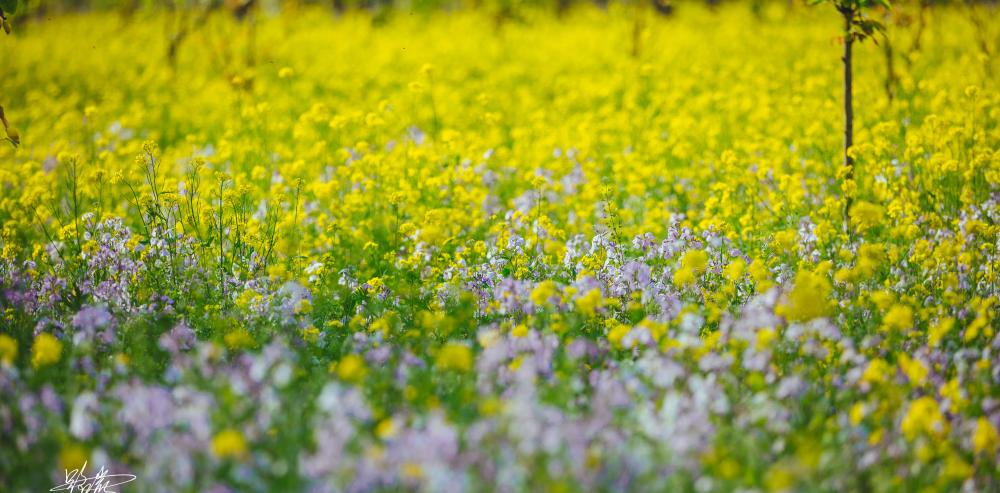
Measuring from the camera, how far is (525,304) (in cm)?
407

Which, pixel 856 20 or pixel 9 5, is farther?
pixel 856 20

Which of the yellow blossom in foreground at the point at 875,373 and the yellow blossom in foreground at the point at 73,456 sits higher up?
A: the yellow blossom in foreground at the point at 875,373

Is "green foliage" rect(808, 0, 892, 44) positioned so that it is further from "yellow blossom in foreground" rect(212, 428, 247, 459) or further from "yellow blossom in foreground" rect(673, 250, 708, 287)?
"yellow blossom in foreground" rect(212, 428, 247, 459)

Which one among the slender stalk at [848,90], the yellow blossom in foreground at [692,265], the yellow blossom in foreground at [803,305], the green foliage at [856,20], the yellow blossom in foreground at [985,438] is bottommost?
the yellow blossom in foreground at [692,265]

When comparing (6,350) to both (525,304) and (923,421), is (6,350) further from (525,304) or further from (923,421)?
(923,421)

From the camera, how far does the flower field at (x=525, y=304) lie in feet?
8.87

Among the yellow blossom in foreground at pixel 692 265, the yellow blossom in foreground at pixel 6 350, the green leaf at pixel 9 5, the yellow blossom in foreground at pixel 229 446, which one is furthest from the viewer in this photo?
the green leaf at pixel 9 5

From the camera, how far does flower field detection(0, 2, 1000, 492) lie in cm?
270

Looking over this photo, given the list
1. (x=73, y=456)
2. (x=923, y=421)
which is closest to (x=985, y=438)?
(x=923, y=421)

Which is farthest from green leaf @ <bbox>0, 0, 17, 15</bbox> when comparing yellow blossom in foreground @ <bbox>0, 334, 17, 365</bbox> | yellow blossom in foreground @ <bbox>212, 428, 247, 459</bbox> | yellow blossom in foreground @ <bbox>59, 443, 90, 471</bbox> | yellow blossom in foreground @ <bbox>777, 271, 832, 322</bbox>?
yellow blossom in foreground @ <bbox>777, 271, 832, 322</bbox>

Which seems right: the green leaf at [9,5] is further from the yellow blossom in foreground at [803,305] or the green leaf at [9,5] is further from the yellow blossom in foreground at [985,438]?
the yellow blossom in foreground at [985,438]

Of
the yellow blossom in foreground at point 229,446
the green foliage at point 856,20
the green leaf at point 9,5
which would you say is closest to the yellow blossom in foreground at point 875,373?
the yellow blossom in foreground at point 229,446

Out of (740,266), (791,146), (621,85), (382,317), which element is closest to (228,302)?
(382,317)

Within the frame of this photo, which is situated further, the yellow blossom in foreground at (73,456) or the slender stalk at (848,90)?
the slender stalk at (848,90)
